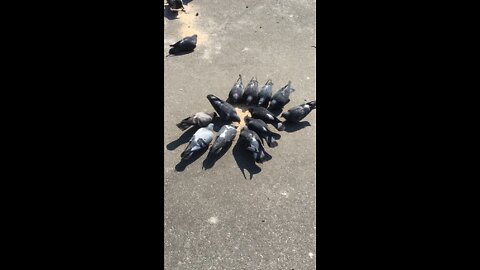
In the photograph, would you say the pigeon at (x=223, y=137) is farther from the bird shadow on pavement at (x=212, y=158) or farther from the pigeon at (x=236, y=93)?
the pigeon at (x=236, y=93)

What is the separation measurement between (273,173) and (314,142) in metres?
1.10

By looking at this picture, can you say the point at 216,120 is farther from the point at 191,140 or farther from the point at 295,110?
the point at 295,110

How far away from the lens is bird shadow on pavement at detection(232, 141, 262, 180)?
6.87 metres

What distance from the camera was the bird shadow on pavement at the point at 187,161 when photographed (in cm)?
682

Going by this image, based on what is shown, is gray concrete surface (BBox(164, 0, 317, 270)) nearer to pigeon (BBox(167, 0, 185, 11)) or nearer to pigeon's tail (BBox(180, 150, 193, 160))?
pigeon's tail (BBox(180, 150, 193, 160))

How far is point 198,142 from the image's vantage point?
6922 mm

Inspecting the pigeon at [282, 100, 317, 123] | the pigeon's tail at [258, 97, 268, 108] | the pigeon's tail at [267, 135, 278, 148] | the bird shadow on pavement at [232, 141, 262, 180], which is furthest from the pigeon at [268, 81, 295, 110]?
the bird shadow on pavement at [232, 141, 262, 180]

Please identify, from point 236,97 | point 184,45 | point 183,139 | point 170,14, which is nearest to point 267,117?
point 236,97

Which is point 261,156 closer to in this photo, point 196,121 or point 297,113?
point 297,113

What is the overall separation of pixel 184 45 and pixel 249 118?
9.42 ft

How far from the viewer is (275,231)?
595 centimetres

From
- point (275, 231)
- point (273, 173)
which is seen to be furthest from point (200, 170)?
point (275, 231)

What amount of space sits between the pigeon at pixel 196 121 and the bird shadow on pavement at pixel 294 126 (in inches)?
55.2

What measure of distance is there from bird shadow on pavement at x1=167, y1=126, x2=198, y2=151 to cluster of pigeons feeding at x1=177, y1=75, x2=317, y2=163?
0.11 m
